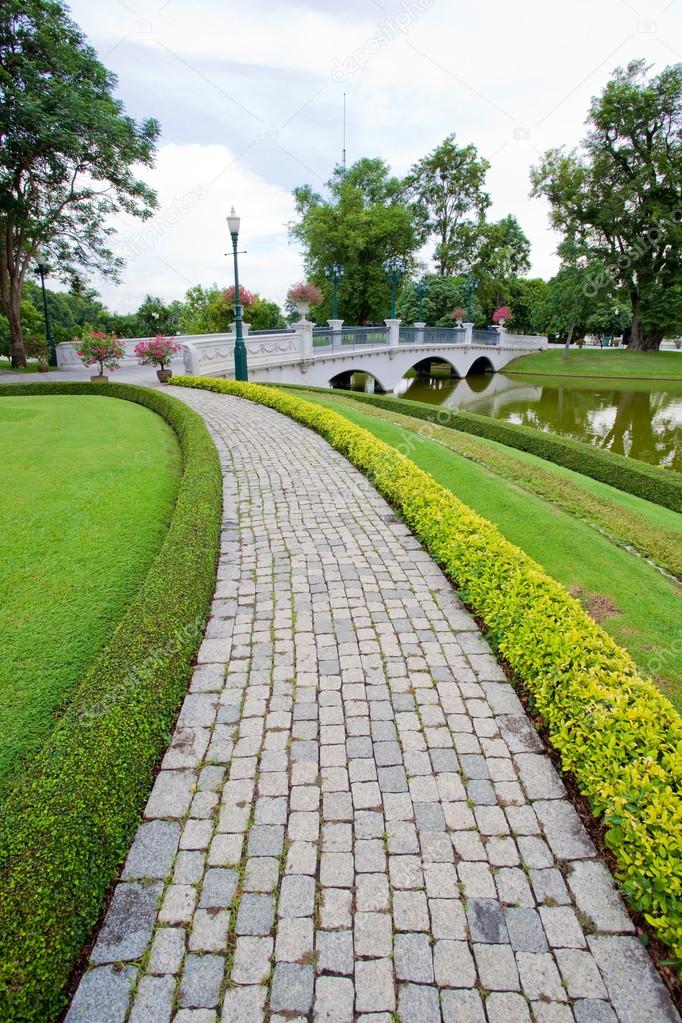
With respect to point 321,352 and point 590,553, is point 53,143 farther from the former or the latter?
point 590,553

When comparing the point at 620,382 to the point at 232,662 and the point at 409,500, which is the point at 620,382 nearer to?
the point at 409,500

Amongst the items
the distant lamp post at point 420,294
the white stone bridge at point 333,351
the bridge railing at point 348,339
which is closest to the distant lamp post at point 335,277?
the white stone bridge at point 333,351

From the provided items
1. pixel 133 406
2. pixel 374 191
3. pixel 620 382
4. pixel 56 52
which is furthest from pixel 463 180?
pixel 133 406

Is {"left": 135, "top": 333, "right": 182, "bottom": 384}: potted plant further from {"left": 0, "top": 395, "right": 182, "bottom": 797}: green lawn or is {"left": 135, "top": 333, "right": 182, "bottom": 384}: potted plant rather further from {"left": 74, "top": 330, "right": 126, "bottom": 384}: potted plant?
{"left": 0, "top": 395, "right": 182, "bottom": 797}: green lawn

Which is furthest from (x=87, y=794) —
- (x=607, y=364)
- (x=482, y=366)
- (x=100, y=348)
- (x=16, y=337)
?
(x=482, y=366)

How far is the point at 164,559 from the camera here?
5500 mm

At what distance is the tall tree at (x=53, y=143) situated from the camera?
59.3ft

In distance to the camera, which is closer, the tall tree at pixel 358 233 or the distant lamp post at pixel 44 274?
the distant lamp post at pixel 44 274

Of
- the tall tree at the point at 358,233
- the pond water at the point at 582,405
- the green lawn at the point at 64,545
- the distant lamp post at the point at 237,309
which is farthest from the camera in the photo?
the tall tree at the point at 358,233

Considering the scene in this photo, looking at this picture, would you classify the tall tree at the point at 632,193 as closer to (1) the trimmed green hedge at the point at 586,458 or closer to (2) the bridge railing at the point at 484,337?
(2) the bridge railing at the point at 484,337

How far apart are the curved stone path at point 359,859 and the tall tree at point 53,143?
21448mm

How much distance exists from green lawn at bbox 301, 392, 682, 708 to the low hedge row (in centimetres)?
71

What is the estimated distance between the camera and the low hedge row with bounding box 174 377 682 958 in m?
2.68

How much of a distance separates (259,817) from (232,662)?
1550mm
